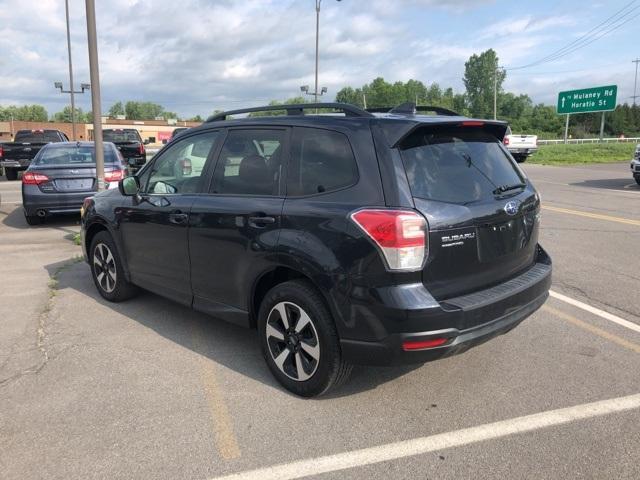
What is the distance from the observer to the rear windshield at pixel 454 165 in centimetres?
322

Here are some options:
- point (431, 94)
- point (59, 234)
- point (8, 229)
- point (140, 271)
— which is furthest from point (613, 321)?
point (431, 94)

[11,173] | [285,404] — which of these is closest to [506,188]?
[285,404]

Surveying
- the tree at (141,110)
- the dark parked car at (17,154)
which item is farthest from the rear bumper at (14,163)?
the tree at (141,110)

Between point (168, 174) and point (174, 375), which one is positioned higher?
point (168, 174)

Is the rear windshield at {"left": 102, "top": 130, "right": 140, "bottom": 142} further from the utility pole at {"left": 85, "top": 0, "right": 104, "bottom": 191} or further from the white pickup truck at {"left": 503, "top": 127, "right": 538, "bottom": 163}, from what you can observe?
the white pickup truck at {"left": 503, "top": 127, "right": 538, "bottom": 163}

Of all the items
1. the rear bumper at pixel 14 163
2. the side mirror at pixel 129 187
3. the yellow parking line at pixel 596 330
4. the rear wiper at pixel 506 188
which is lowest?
the yellow parking line at pixel 596 330

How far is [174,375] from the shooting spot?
3873mm

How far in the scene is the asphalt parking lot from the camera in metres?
2.85

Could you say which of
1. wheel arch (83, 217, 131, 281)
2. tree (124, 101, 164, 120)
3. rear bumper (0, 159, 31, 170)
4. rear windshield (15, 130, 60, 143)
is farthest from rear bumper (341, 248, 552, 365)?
tree (124, 101, 164, 120)

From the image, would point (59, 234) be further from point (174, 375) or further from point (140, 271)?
point (174, 375)

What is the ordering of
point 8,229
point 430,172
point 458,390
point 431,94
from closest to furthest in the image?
point 430,172 → point 458,390 → point 8,229 → point 431,94

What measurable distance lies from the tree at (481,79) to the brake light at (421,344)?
114744mm

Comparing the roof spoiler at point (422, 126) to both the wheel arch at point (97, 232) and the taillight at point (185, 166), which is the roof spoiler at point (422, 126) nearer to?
the taillight at point (185, 166)

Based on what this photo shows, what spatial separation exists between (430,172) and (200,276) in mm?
1947
